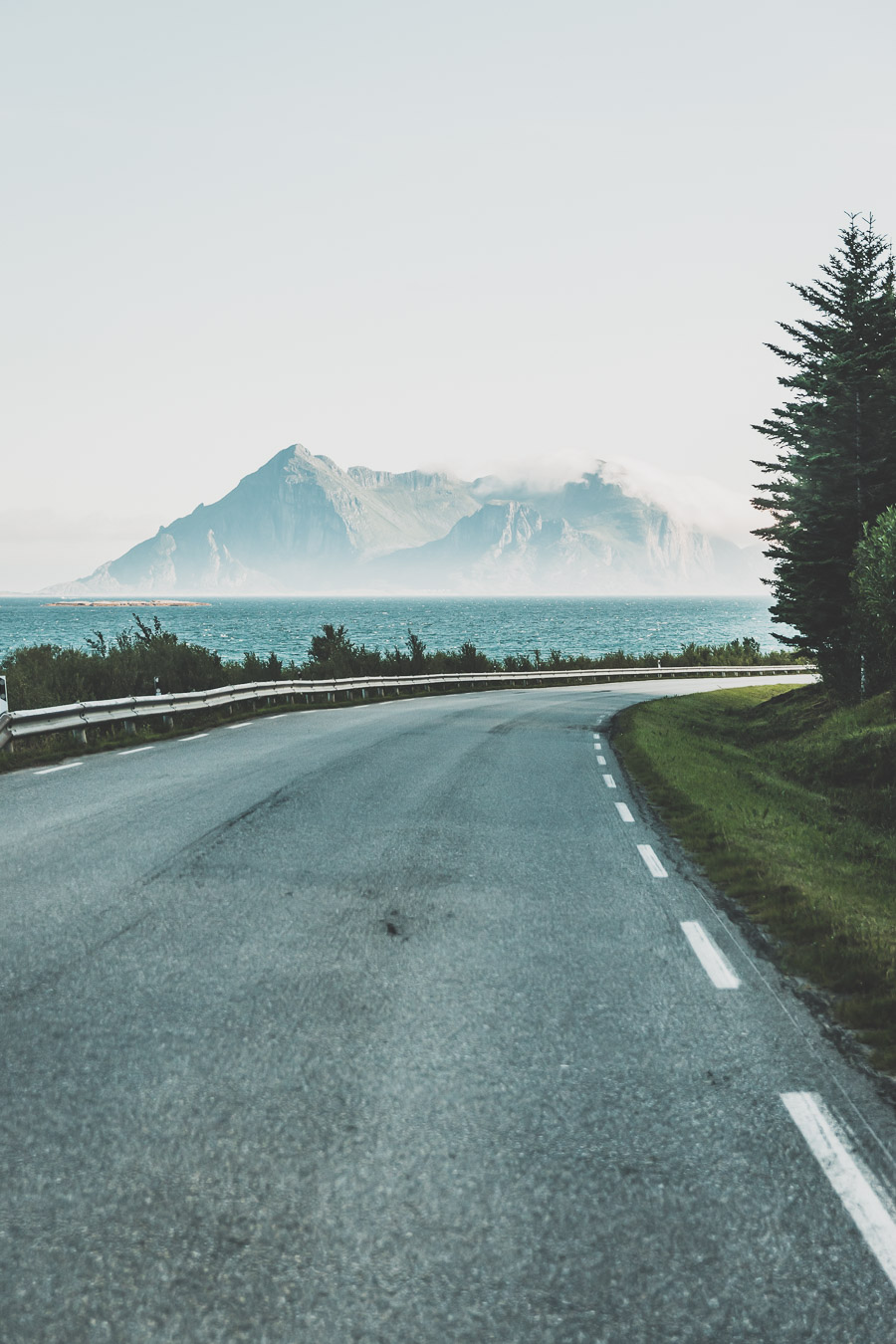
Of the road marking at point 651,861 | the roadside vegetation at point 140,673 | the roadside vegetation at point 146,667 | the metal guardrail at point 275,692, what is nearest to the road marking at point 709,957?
the road marking at point 651,861

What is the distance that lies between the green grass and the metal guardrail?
9032 millimetres

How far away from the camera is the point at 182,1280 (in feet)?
9.61

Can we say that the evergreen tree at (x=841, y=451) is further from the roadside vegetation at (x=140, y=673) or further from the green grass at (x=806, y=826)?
the roadside vegetation at (x=140, y=673)

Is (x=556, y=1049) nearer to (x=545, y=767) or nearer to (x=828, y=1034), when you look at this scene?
(x=828, y=1034)

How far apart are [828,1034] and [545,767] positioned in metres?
10.9

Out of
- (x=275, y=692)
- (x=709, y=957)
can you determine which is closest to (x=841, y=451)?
(x=275, y=692)

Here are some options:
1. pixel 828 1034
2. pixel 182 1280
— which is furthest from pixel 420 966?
pixel 182 1280

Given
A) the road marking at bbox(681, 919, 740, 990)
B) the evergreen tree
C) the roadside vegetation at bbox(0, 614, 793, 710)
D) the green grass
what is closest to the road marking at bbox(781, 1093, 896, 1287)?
the green grass

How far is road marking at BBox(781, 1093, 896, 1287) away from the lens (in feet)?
10.5

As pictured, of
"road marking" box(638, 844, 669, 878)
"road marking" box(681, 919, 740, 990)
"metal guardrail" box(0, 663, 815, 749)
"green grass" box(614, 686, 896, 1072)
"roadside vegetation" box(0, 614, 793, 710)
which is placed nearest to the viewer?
"road marking" box(681, 919, 740, 990)

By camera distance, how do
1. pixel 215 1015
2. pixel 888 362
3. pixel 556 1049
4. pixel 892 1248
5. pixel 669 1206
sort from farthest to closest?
pixel 888 362 → pixel 215 1015 → pixel 556 1049 → pixel 669 1206 → pixel 892 1248

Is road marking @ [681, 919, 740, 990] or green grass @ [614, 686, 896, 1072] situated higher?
road marking @ [681, 919, 740, 990]

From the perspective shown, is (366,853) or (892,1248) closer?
(892,1248)

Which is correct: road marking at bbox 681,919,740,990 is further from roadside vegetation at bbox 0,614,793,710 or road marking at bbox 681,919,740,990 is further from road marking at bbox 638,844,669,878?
roadside vegetation at bbox 0,614,793,710
